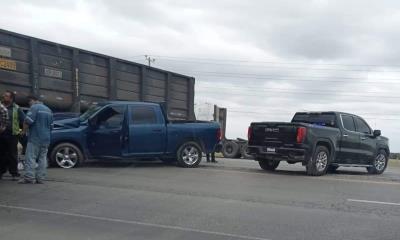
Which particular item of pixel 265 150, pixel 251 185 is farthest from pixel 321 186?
pixel 265 150

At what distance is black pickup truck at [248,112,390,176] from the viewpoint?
46.9 feet

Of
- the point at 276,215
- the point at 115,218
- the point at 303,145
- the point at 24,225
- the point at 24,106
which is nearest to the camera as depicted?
the point at 24,225

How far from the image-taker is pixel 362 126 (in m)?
16.3

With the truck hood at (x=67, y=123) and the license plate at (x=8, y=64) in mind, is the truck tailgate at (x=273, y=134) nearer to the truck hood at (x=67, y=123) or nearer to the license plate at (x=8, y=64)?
the truck hood at (x=67, y=123)

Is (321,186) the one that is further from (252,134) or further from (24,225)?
(24,225)

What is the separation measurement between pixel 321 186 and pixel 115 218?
Result: 564 centimetres

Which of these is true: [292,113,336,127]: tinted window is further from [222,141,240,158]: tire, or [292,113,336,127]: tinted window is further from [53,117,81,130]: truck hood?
[222,141,240,158]: tire

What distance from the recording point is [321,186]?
39.5 ft

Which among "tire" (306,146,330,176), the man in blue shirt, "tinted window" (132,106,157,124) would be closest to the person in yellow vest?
the man in blue shirt

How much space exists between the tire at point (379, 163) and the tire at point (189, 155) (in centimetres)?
518

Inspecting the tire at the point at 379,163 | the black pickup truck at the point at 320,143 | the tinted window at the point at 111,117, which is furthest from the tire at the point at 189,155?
the tire at the point at 379,163

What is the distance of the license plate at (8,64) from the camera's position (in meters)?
12.2

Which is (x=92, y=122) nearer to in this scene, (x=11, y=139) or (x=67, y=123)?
(x=67, y=123)

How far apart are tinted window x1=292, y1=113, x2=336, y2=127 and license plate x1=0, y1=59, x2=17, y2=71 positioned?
7899 mm
